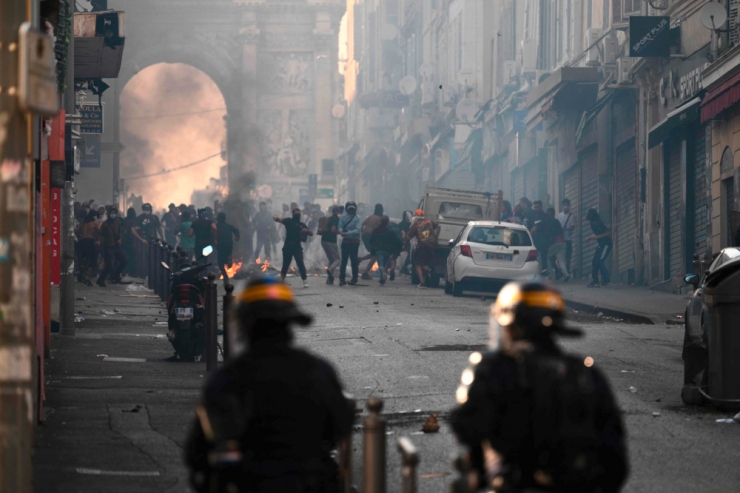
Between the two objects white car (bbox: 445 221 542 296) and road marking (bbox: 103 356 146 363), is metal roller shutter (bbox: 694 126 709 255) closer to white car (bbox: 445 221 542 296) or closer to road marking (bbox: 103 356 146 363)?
white car (bbox: 445 221 542 296)

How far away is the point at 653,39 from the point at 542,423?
24370 millimetres

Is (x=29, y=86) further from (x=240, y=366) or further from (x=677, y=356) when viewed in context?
(x=677, y=356)

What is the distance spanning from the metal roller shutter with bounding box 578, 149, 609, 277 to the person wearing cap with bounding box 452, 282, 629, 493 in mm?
29838

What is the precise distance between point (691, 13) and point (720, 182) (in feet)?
12.8

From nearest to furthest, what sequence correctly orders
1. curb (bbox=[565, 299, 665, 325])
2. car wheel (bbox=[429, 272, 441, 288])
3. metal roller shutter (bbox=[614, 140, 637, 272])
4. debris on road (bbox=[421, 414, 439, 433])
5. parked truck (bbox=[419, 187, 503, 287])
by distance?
debris on road (bbox=[421, 414, 439, 433]) < curb (bbox=[565, 299, 665, 325]) < car wheel (bbox=[429, 272, 441, 288]) < parked truck (bbox=[419, 187, 503, 287]) < metal roller shutter (bbox=[614, 140, 637, 272])

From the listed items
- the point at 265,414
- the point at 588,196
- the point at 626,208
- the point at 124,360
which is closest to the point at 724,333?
the point at 124,360

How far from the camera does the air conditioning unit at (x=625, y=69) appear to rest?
30438 mm

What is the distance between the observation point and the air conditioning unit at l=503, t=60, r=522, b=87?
4225 centimetres

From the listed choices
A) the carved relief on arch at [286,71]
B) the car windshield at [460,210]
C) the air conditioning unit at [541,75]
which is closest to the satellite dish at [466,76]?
the air conditioning unit at [541,75]

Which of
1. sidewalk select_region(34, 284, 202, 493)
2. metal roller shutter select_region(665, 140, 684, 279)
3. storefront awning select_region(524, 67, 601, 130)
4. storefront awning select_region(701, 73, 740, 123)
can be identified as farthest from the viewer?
storefront awning select_region(524, 67, 601, 130)

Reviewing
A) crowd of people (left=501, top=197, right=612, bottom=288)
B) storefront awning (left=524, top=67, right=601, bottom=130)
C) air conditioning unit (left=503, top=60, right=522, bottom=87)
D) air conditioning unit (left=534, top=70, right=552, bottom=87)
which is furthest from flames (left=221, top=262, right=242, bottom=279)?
air conditioning unit (left=503, top=60, right=522, bottom=87)

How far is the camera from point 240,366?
4152mm

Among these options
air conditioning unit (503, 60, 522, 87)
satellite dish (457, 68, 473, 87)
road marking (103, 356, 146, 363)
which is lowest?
road marking (103, 356, 146, 363)

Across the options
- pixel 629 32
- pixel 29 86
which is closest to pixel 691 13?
pixel 629 32
